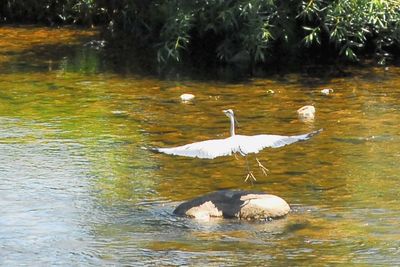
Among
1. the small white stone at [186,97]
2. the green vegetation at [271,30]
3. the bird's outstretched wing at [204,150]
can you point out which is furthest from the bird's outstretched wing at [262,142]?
the green vegetation at [271,30]

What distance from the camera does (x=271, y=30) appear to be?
1500cm

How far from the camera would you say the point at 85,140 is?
10906 mm

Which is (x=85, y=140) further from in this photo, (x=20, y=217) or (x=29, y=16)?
(x=29, y=16)

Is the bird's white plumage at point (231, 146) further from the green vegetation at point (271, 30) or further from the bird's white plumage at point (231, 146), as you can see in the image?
the green vegetation at point (271, 30)

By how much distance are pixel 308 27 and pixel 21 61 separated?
4.76m

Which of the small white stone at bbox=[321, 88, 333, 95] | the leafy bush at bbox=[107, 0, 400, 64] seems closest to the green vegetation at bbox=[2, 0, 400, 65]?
the leafy bush at bbox=[107, 0, 400, 64]

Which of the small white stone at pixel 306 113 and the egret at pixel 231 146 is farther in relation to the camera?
the small white stone at pixel 306 113

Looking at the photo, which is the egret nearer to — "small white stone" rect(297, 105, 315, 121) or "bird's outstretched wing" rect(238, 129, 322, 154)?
"bird's outstretched wing" rect(238, 129, 322, 154)

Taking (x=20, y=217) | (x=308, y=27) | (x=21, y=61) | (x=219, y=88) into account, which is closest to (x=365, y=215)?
(x=20, y=217)

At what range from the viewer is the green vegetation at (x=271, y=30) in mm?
14219

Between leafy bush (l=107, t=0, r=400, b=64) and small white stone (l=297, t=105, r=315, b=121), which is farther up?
leafy bush (l=107, t=0, r=400, b=64)

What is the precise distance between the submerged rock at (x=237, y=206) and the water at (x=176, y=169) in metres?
0.10

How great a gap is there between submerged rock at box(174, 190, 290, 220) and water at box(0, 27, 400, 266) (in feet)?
0.32

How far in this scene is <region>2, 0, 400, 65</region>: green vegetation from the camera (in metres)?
14.2
